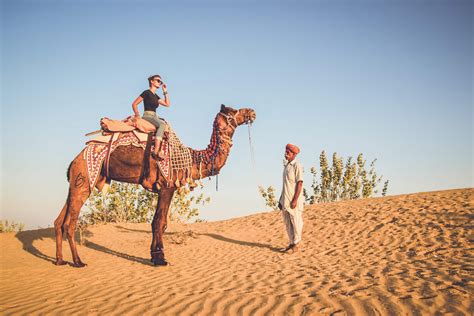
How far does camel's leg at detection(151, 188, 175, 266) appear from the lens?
23.9 feet

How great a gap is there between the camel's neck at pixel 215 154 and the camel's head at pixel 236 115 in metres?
0.14

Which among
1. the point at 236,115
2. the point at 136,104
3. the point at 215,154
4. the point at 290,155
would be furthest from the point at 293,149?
the point at 136,104

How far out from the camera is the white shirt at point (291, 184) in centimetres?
839

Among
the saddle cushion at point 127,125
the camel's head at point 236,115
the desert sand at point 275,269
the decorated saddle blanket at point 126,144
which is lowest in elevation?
the desert sand at point 275,269

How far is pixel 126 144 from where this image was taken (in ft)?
24.4

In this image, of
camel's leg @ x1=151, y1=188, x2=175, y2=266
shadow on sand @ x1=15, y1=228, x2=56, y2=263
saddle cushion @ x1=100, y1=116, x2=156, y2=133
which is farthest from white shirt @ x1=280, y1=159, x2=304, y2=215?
shadow on sand @ x1=15, y1=228, x2=56, y2=263

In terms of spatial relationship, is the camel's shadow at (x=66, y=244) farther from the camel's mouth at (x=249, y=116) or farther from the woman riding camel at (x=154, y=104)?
the camel's mouth at (x=249, y=116)

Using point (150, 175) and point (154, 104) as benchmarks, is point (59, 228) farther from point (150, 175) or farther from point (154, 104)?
point (154, 104)

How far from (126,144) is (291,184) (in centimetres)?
402

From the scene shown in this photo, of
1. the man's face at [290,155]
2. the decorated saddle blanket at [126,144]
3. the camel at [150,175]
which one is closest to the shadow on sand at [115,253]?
the camel at [150,175]

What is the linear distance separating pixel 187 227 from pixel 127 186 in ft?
19.6

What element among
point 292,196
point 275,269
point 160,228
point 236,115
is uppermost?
point 236,115

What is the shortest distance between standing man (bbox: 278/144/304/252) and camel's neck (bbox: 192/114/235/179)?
1.75 m

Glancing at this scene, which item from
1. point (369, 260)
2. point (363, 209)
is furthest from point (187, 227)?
point (369, 260)
